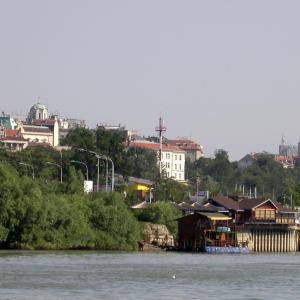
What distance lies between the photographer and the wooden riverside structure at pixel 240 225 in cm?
12638

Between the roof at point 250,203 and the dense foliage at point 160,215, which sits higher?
the roof at point 250,203

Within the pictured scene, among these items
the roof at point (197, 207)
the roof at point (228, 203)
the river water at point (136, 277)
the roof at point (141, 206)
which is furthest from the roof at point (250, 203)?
the river water at point (136, 277)

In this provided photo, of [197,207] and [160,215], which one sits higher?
[197,207]

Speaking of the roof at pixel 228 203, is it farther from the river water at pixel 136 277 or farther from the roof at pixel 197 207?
the river water at pixel 136 277

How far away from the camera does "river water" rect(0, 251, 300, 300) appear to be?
61219mm

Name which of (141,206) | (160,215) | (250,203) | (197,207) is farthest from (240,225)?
(160,215)

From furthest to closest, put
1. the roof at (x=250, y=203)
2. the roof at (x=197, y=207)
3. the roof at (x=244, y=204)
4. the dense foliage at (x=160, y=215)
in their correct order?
the roof at (x=244, y=204), the roof at (x=250, y=203), the roof at (x=197, y=207), the dense foliage at (x=160, y=215)

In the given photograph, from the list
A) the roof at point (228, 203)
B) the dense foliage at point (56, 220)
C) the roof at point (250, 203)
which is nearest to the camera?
the dense foliage at point (56, 220)

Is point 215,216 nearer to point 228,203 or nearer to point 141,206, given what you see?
point 141,206

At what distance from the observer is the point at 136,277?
72125mm

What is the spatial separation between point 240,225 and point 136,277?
65.1 m

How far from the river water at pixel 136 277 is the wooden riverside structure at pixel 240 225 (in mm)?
27961

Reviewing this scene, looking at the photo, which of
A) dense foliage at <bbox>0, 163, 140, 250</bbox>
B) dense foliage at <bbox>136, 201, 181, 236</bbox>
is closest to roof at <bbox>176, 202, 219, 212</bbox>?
dense foliage at <bbox>136, 201, 181, 236</bbox>

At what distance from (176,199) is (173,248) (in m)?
40.7
